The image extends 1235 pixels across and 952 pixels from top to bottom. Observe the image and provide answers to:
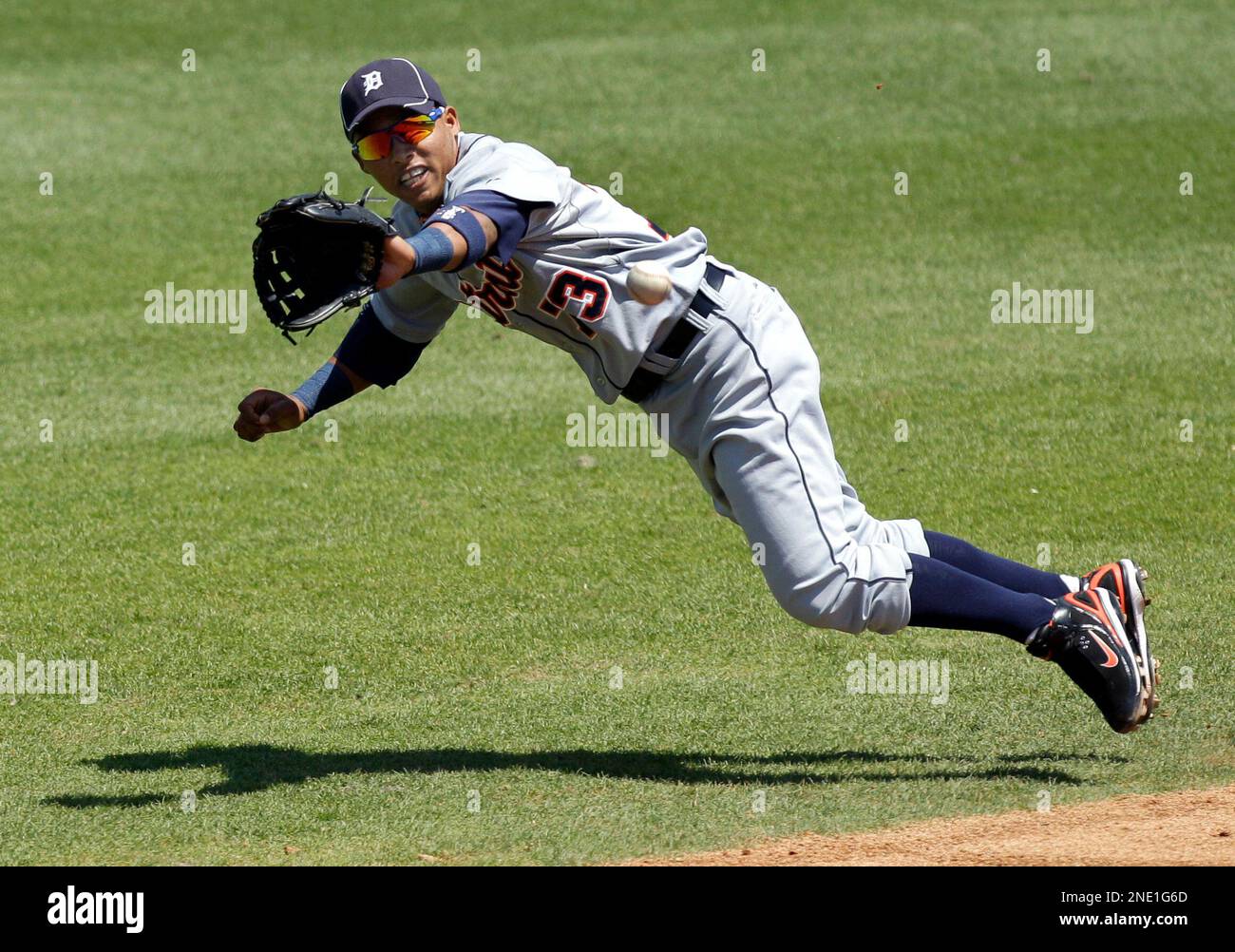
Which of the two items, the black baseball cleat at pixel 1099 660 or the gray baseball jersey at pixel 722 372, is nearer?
the gray baseball jersey at pixel 722 372

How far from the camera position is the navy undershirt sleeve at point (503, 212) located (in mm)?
4363

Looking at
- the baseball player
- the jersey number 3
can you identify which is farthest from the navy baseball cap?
the jersey number 3

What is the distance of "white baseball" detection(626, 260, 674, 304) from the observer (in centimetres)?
469

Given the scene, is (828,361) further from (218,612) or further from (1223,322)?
(218,612)

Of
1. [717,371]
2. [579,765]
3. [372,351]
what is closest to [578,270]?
[717,371]

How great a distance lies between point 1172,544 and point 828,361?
340 centimetres

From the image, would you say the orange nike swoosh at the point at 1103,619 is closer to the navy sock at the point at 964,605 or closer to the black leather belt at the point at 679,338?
the navy sock at the point at 964,605

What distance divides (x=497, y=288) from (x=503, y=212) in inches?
17.5

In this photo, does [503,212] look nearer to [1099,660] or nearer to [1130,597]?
[1099,660]

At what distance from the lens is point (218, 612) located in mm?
6859

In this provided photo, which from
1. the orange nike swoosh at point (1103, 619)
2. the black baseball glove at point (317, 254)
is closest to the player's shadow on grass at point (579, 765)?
the orange nike swoosh at point (1103, 619)

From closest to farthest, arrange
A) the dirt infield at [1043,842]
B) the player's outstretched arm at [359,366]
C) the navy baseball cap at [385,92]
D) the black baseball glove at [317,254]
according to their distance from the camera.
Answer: the black baseball glove at [317,254], the dirt infield at [1043,842], the navy baseball cap at [385,92], the player's outstretched arm at [359,366]

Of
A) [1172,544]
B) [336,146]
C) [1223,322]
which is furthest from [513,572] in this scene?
[336,146]

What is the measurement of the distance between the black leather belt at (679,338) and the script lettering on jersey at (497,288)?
452mm
